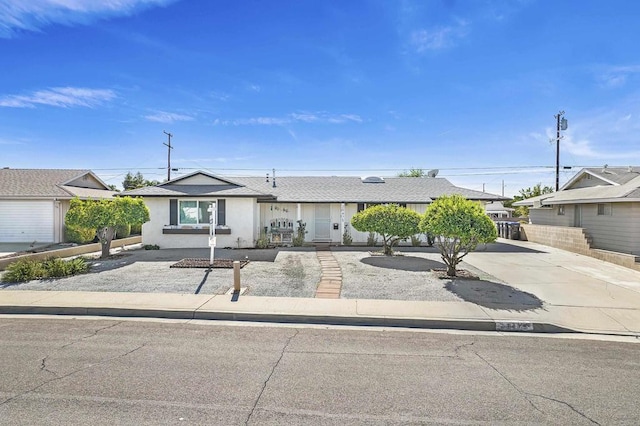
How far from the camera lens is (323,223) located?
804 inches

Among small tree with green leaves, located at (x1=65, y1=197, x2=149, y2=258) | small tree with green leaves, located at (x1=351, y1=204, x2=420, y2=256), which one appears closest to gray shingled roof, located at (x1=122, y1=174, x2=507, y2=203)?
small tree with green leaves, located at (x1=65, y1=197, x2=149, y2=258)

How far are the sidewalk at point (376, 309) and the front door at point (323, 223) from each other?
1153 centimetres

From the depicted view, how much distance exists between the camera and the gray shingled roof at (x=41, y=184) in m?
20.1

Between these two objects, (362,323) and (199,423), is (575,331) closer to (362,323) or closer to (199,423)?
(362,323)

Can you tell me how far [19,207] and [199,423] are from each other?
2342 centimetres

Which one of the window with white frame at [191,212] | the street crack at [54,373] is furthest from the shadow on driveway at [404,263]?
the street crack at [54,373]

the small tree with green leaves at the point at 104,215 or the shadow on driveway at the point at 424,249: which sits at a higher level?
the small tree with green leaves at the point at 104,215

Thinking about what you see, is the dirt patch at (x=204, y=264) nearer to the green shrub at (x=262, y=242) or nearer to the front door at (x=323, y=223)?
the green shrub at (x=262, y=242)

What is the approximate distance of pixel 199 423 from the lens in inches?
145

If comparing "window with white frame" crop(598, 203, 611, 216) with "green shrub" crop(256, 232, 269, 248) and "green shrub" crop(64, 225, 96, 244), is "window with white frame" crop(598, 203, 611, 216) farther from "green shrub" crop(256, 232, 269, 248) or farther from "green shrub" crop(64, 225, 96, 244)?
"green shrub" crop(64, 225, 96, 244)

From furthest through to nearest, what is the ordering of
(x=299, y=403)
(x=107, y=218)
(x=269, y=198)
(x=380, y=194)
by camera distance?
(x=380, y=194)
(x=269, y=198)
(x=107, y=218)
(x=299, y=403)

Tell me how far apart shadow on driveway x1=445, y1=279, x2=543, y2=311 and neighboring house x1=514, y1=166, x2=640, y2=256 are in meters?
9.82

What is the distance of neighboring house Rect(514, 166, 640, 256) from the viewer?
15.4 meters

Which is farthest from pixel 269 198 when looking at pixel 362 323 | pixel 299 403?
pixel 299 403
